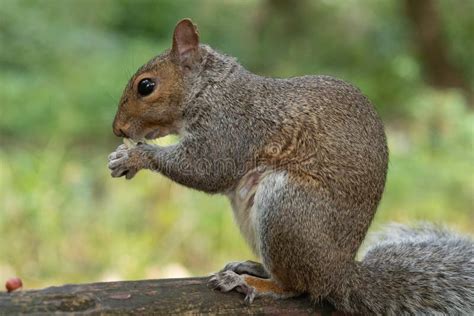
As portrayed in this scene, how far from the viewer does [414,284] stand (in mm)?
1870

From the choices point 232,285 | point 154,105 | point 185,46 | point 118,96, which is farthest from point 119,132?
point 118,96

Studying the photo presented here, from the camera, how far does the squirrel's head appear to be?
2082 millimetres

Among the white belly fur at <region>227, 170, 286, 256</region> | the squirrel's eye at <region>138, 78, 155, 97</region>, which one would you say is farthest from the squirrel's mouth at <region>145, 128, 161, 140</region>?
the white belly fur at <region>227, 170, 286, 256</region>

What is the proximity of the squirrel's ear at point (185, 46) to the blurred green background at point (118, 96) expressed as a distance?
0.40 m

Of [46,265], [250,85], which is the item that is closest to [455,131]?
[46,265]

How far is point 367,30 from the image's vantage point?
7.46 meters

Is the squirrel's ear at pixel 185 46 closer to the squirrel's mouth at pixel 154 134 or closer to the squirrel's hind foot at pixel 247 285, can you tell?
the squirrel's mouth at pixel 154 134

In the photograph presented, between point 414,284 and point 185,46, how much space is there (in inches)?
33.6

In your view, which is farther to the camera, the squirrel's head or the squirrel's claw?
the squirrel's head

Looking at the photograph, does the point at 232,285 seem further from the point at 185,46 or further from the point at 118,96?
the point at 118,96

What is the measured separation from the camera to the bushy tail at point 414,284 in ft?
6.05

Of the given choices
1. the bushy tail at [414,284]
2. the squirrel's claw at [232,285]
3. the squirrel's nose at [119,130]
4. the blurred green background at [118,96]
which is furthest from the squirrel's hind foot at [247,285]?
the blurred green background at [118,96]

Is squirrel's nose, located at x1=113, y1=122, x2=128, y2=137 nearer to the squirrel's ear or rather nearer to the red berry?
the squirrel's ear

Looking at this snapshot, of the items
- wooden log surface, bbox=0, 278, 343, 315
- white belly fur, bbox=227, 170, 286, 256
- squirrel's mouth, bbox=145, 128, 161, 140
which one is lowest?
wooden log surface, bbox=0, 278, 343, 315
